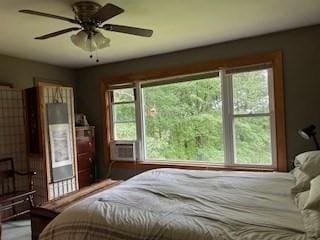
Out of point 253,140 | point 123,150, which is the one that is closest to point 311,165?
point 253,140

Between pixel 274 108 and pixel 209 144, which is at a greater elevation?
pixel 274 108

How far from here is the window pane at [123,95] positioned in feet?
15.2

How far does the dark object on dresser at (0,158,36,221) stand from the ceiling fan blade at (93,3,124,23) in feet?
7.82

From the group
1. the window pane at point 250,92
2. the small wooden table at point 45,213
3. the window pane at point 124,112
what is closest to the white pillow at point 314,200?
the small wooden table at point 45,213

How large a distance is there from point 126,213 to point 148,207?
0.52 ft

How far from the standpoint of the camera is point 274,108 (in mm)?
3512

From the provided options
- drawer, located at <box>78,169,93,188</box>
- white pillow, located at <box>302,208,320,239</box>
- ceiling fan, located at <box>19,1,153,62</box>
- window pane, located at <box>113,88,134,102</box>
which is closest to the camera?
white pillow, located at <box>302,208,320,239</box>

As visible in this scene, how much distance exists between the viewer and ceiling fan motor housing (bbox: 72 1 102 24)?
2287mm

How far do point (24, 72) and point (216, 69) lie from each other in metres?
2.84

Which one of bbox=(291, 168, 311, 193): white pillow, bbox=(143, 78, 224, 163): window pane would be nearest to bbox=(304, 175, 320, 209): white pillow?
bbox=(291, 168, 311, 193): white pillow

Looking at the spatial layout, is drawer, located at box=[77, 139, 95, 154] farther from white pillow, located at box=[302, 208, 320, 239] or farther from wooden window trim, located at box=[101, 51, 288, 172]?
white pillow, located at box=[302, 208, 320, 239]

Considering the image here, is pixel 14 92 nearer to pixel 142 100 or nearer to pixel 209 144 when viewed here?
pixel 142 100

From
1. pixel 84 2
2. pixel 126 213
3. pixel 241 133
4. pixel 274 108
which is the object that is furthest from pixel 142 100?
pixel 126 213

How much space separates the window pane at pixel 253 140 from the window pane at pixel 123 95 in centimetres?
178
